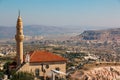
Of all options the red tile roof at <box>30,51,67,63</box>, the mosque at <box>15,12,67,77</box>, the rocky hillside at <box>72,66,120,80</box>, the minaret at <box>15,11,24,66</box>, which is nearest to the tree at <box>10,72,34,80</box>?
the mosque at <box>15,12,67,77</box>

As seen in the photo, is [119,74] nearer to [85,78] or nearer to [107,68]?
[107,68]

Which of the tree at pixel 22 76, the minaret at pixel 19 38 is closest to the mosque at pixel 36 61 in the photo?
the minaret at pixel 19 38

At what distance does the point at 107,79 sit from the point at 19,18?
11208mm

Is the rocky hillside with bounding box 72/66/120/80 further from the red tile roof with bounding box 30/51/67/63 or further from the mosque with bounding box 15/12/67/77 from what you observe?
the red tile roof with bounding box 30/51/67/63

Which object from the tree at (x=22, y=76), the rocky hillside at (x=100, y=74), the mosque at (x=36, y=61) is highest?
the mosque at (x=36, y=61)

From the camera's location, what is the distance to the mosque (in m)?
34.8

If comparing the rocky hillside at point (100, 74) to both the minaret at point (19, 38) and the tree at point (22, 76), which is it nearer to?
the tree at point (22, 76)

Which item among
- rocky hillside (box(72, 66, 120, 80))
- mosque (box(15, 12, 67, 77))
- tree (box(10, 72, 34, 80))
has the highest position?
mosque (box(15, 12, 67, 77))

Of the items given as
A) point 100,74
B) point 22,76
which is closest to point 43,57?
point 22,76

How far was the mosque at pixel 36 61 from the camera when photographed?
114 ft

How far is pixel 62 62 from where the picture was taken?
3662 cm

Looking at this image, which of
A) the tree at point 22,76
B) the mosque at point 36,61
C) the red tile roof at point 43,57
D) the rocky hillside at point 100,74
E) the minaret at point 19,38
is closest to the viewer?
the tree at point 22,76

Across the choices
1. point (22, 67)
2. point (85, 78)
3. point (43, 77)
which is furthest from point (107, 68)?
point (22, 67)

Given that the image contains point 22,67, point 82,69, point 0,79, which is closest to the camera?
point 0,79
